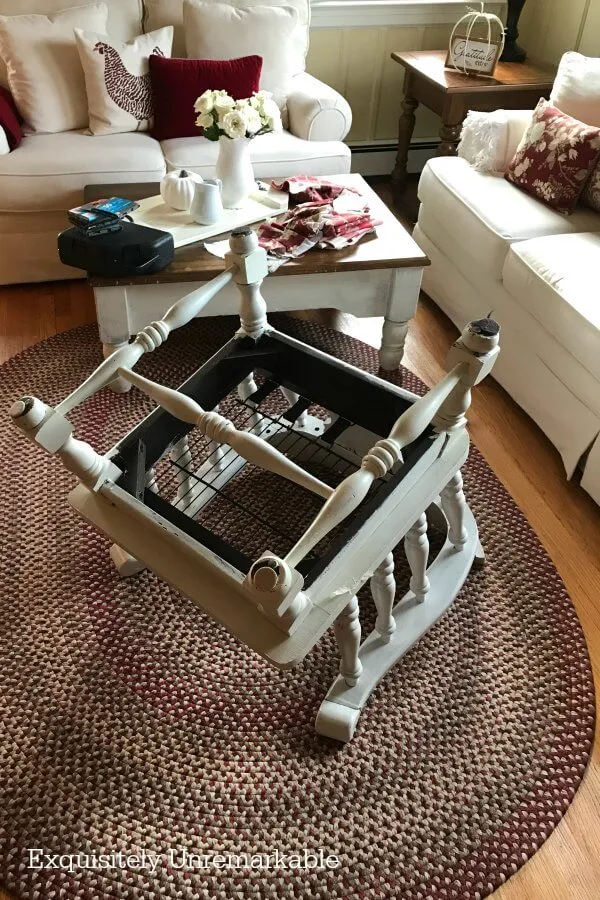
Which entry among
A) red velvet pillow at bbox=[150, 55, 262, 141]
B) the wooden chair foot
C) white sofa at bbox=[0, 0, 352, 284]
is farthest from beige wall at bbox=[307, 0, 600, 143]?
the wooden chair foot

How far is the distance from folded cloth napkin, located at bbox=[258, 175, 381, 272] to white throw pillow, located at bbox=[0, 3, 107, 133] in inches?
43.0

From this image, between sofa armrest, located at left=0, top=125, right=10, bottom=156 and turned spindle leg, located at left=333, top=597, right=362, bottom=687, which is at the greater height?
sofa armrest, located at left=0, top=125, right=10, bottom=156

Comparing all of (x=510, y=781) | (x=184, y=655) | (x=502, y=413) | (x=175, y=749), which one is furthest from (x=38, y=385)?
(x=510, y=781)

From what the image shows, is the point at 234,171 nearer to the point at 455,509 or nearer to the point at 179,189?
the point at 179,189

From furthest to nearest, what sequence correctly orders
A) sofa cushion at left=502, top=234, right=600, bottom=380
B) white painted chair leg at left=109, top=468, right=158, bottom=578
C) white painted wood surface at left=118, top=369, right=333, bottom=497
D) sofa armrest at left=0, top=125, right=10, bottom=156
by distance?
sofa armrest at left=0, top=125, right=10, bottom=156 → sofa cushion at left=502, top=234, right=600, bottom=380 → white painted chair leg at left=109, top=468, right=158, bottom=578 → white painted wood surface at left=118, top=369, right=333, bottom=497

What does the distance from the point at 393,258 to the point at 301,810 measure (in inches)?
55.5

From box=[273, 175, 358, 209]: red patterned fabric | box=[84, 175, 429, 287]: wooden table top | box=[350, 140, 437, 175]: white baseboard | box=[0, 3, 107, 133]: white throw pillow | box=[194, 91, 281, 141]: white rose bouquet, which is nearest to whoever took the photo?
box=[84, 175, 429, 287]: wooden table top

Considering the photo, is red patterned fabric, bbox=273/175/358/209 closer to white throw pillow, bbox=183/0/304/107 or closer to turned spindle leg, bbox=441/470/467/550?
white throw pillow, bbox=183/0/304/107

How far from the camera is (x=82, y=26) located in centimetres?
266

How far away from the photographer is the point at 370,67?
338 centimetres

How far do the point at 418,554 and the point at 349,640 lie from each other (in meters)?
0.24

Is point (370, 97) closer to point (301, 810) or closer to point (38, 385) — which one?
point (38, 385)

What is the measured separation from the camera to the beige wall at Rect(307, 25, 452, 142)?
3.29 meters

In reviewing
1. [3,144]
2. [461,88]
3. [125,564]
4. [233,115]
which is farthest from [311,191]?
[125,564]
